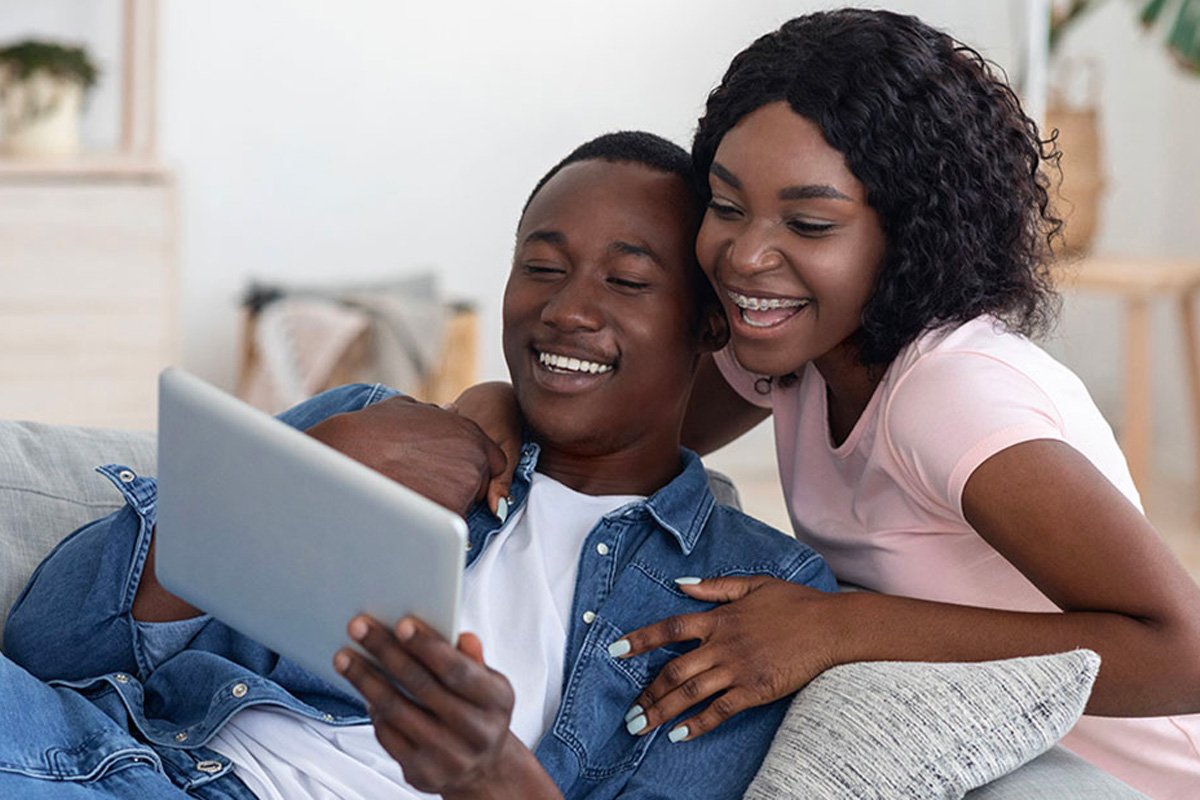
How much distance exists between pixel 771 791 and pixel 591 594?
265 mm

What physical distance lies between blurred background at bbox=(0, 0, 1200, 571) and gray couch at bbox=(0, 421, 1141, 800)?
2.45m

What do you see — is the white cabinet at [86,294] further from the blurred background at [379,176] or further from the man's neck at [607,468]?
the man's neck at [607,468]

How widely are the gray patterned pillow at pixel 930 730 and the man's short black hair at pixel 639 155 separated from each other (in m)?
0.50

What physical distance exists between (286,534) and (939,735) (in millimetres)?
505

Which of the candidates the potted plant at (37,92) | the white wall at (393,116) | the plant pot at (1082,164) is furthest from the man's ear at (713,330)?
the white wall at (393,116)

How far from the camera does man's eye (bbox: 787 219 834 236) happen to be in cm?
140

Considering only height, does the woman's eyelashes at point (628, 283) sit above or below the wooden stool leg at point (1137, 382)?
above

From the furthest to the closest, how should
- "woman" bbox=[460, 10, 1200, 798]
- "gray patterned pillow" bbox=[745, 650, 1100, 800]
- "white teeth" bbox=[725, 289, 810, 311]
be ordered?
"white teeth" bbox=[725, 289, 810, 311], "woman" bbox=[460, 10, 1200, 798], "gray patterned pillow" bbox=[745, 650, 1100, 800]

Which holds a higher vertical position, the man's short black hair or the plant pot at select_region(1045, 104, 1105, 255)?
the man's short black hair

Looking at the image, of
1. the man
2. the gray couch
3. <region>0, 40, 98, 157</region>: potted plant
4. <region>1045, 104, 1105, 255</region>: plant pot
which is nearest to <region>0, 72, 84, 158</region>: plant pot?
<region>0, 40, 98, 157</region>: potted plant

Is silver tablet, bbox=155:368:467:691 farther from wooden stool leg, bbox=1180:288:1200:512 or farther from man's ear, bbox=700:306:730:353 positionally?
wooden stool leg, bbox=1180:288:1200:512

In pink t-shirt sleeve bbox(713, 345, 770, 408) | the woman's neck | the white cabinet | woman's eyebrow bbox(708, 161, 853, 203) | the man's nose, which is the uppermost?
woman's eyebrow bbox(708, 161, 853, 203)

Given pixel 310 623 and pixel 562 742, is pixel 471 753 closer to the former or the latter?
pixel 310 623

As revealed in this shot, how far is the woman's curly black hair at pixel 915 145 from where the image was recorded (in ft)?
4.61
